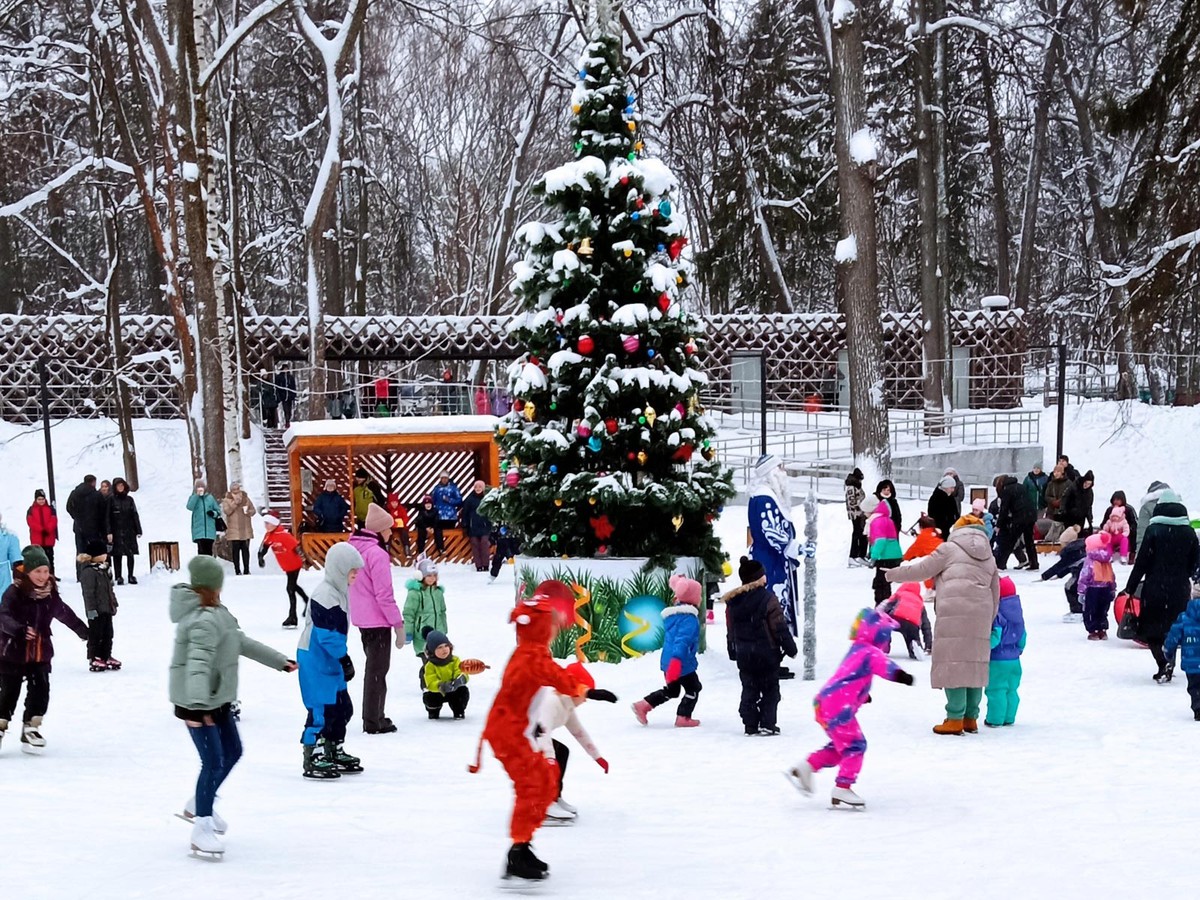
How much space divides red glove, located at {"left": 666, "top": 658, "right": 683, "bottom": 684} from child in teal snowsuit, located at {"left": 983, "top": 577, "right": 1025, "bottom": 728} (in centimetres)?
210

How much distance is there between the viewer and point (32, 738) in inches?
393

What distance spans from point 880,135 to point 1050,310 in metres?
6.22

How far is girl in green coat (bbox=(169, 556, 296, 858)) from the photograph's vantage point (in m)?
6.99

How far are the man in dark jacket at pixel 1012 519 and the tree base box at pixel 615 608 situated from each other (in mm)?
6065

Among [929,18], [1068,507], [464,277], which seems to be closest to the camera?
[1068,507]

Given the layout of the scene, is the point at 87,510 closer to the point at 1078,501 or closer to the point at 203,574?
the point at 203,574

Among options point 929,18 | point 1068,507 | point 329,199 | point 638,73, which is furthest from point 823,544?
point 929,18

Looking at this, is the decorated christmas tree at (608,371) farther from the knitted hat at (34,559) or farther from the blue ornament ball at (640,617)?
the knitted hat at (34,559)

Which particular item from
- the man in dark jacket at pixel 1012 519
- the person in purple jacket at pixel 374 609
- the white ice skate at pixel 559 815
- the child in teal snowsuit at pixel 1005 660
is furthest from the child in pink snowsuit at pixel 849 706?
the man in dark jacket at pixel 1012 519

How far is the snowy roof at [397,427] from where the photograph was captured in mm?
22703

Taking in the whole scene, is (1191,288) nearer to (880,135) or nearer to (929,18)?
(929,18)

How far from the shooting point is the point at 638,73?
30.6 metres

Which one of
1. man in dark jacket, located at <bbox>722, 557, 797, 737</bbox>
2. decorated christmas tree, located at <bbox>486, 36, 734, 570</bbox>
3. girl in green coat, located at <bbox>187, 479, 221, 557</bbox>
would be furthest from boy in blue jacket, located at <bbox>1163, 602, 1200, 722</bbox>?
girl in green coat, located at <bbox>187, 479, 221, 557</bbox>

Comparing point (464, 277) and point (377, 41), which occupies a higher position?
point (377, 41)
